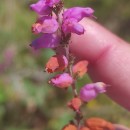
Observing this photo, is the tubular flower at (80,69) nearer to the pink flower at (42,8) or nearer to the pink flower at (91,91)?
the pink flower at (91,91)

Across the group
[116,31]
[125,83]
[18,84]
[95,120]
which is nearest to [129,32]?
[116,31]

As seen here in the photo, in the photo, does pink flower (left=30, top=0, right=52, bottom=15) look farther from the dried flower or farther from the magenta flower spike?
the dried flower

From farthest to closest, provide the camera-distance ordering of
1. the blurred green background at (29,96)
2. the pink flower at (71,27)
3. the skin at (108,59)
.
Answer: the blurred green background at (29,96)
the skin at (108,59)
the pink flower at (71,27)

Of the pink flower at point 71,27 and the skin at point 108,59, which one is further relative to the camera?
the skin at point 108,59

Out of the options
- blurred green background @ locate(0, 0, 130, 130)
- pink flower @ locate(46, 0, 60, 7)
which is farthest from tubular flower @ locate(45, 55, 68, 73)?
blurred green background @ locate(0, 0, 130, 130)

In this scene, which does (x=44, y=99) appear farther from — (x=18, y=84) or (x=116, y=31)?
(x=116, y=31)

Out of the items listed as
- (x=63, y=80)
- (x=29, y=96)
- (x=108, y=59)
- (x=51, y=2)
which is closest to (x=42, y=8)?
(x=51, y=2)

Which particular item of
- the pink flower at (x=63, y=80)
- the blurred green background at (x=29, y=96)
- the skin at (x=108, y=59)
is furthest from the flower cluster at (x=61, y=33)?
the blurred green background at (x=29, y=96)
